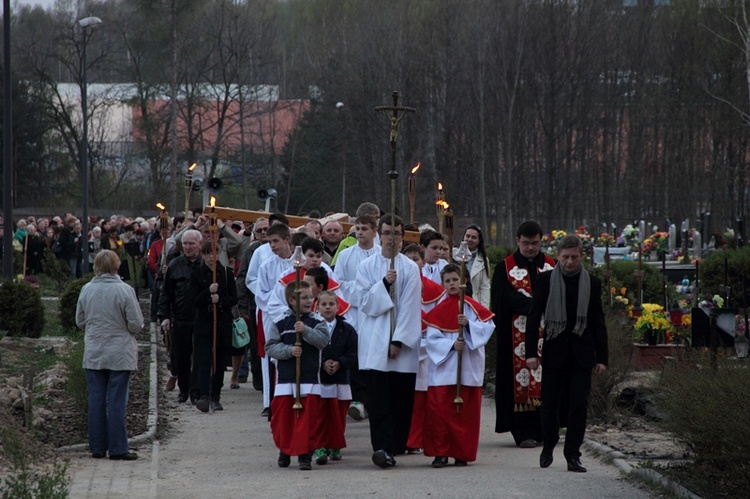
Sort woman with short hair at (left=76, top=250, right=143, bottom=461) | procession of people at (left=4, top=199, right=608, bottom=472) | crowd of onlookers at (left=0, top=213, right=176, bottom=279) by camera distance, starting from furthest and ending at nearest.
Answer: crowd of onlookers at (left=0, top=213, right=176, bottom=279), woman with short hair at (left=76, top=250, right=143, bottom=461), procession of people at (left=4, top=199, right=608, bottom=472)

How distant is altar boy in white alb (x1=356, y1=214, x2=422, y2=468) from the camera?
32.4 ft

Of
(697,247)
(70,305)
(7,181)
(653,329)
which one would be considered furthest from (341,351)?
(697,247)

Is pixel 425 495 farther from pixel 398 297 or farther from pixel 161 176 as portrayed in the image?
pixel 161 176

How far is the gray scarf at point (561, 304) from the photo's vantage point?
947 cm

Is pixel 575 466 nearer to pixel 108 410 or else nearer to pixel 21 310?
pixel 108 410

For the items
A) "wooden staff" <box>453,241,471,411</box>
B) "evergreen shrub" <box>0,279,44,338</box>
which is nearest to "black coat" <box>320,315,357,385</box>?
"wooden staff" <box>453,241,471,411</box>

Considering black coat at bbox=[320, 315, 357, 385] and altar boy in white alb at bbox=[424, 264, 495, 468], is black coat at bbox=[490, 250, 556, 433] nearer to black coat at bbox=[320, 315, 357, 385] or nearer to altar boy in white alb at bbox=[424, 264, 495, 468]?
altar boy in white alb at bbox=[424, 264, 495, 468]

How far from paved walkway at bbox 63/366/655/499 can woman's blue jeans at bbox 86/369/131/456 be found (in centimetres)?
18

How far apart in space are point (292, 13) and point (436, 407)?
230 ft

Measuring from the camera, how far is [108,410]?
10.4m

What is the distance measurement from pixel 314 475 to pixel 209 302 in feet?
14.1

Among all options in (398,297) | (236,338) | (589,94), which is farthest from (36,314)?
(589,94)

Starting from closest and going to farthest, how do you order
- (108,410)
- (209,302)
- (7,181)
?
(108,410) → (209,302) → (7,181)

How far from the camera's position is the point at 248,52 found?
6103 cm
